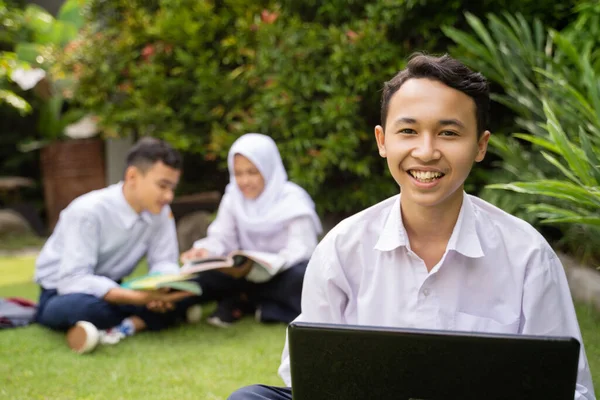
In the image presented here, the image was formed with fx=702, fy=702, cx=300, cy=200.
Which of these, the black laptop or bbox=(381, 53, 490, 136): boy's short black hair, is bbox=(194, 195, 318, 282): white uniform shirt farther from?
the black laptop

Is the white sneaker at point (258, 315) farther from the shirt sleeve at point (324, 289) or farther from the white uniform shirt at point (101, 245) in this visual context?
the shirt sleeve at point (324, 289)

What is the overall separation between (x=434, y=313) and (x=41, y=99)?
27.8ft

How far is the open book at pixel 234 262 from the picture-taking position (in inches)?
135

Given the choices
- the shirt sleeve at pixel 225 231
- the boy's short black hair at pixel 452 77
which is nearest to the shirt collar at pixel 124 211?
the shirt sleeve at pixel 225 231

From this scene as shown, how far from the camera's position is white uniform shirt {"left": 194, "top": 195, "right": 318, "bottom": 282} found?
12.9ft

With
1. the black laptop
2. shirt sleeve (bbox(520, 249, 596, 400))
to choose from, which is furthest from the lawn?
the black laptop

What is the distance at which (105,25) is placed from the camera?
23.8 feet

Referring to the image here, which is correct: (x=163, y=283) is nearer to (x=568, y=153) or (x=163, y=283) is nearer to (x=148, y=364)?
(x=148, y=364)

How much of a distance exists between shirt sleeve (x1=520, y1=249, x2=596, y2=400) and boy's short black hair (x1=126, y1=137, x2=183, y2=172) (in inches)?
95.5

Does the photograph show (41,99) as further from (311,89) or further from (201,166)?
(311,89)

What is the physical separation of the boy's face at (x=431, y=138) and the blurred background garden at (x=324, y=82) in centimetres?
114

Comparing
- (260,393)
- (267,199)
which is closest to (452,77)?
(260,393)

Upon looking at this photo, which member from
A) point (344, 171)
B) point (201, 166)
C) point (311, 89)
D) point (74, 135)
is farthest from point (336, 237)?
point (74, 135)

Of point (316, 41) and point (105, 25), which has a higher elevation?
point (105, 25)
